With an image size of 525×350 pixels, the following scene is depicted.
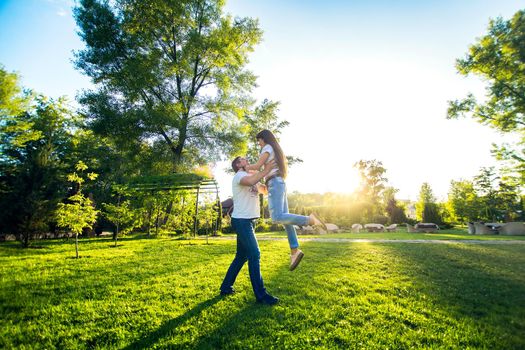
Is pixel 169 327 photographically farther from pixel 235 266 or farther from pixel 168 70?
pixel 168 70

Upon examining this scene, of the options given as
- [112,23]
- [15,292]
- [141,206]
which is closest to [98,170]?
[112,23]

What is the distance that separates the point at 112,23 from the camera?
1748cm

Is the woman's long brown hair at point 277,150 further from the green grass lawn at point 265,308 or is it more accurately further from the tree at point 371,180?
the tree at point 371,180

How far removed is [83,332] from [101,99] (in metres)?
17.9

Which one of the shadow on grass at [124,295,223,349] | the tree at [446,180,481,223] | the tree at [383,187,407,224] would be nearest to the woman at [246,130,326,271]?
the shadow on grass at [124,295,223,349]

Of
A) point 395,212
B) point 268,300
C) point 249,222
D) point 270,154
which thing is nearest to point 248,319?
point 268,300

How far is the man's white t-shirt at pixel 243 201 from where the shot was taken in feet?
12.3

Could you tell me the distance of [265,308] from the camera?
346cm

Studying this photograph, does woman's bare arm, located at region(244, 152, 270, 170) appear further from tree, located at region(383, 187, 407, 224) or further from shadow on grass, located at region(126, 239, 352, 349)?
tree, located at region(383, 187, 407, 224)

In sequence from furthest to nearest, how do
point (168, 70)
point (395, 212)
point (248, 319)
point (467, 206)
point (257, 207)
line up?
point (395, 212) → point (467, 206) → point (168, 70) → point (257, 207) → point (248, 319)

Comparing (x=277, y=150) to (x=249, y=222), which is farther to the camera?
(x=277, y=150)

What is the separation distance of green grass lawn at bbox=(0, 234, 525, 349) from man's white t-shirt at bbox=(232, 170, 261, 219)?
1.30 meters

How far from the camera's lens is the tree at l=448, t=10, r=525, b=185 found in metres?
18.6

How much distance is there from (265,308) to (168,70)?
1828 centimetres
